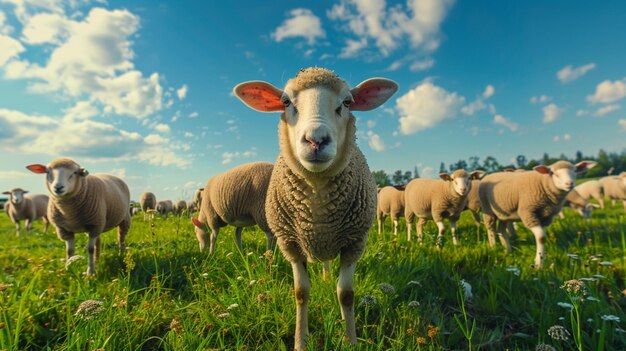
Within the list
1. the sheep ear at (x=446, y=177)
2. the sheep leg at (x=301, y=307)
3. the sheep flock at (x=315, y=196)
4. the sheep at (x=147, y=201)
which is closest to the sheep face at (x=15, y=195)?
the sheep at (x=147, y=201)

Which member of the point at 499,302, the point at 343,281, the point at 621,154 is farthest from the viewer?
the point at 621,154

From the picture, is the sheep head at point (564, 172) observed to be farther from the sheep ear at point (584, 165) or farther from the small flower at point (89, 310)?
the small flower at point (89, 310)

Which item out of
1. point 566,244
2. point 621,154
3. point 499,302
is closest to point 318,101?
point 499,302

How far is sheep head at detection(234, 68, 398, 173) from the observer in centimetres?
213

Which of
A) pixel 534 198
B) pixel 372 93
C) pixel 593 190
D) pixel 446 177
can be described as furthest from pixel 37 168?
pixel 593 190

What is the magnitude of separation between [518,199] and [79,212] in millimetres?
8551

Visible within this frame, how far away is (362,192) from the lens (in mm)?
2850

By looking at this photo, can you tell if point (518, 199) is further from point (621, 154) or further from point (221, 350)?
point (621, 154)

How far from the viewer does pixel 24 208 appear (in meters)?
15.6

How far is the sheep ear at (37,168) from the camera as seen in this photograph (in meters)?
5.43

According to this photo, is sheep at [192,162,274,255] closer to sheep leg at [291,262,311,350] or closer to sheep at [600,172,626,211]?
sheep leg at [291,262,311,350]

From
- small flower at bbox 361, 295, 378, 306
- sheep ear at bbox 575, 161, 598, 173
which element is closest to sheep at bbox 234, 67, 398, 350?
small flower at bbox 361, 295, 378, 306

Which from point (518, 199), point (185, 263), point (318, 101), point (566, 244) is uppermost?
point (318, 101)

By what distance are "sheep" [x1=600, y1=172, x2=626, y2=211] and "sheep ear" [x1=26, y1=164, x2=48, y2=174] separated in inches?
916
